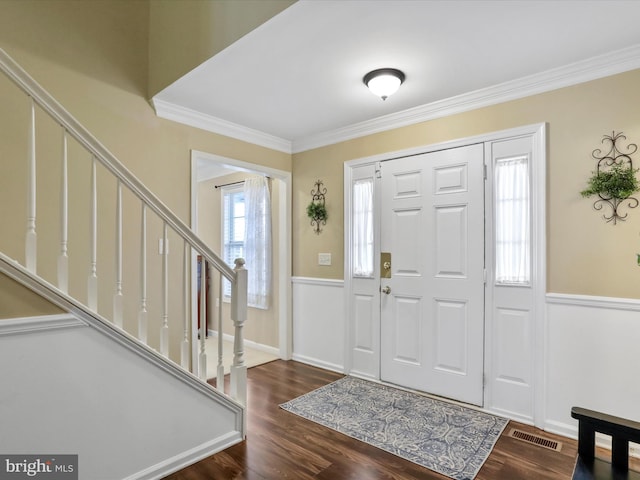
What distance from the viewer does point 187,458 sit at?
2125 millimetres

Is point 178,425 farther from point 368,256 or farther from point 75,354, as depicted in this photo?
point 368,256

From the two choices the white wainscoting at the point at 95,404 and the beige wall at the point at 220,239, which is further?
the beige wall at the point at 220,239

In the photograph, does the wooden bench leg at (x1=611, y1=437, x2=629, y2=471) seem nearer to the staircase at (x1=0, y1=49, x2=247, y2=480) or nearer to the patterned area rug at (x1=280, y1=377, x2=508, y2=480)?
the patterned area rug at (x1=280, y1=377, x2=508, y2=480)

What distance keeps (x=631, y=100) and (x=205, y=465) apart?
135 inches

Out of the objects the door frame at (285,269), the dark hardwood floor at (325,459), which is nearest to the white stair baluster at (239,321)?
the dark hardwood floor at (325,459)

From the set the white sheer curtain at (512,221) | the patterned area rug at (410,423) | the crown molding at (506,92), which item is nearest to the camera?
the patterned area rug at (410,423)

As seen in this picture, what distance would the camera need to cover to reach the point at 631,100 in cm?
229

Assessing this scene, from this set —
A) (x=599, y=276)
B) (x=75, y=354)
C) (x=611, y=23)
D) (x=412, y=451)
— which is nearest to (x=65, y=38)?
(x=75, y=354)

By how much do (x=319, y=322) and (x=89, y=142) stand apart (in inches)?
109

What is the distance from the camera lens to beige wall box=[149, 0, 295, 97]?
2.05 metres

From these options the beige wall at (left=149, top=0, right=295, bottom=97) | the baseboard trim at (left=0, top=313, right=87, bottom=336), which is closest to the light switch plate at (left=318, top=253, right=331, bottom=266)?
the beige wall at (left=149, top=0, right=295, bottom=97)

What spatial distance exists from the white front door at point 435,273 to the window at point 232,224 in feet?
Result: 7.52

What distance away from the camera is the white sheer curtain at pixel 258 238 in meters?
4.44

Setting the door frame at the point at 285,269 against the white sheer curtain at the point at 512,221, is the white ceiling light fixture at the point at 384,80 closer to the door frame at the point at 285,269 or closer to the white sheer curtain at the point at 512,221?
the white sheer curtain at the point at 512,221
